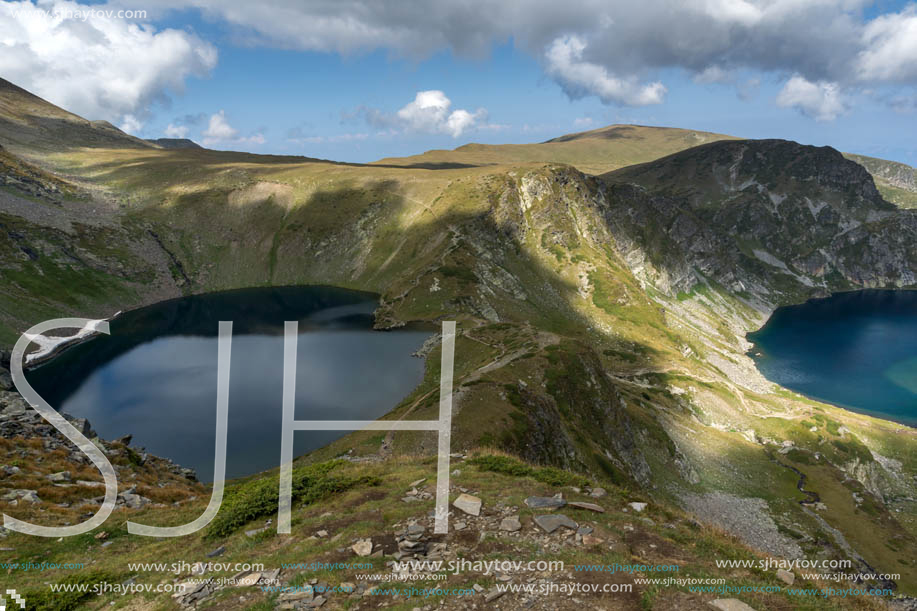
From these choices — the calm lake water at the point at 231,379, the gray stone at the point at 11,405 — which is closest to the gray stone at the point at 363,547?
the gray stone at the point at 11,405

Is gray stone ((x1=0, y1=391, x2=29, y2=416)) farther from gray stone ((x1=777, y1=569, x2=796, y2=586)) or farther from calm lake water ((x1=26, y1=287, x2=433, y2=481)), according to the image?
gray stone ((x1=777, y1=569, x2=796, y2=586))

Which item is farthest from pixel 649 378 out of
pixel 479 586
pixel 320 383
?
pixel 479 586

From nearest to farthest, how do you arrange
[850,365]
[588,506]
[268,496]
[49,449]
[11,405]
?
[588,506] < [268,496] < [49,449] < [11,405] < [850,365]

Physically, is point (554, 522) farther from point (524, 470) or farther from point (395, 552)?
point (395, 552)

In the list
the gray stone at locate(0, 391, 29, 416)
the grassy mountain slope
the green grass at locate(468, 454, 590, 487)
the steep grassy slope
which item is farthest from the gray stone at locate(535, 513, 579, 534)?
the gray stone at locate(0, 391, 29, 416)

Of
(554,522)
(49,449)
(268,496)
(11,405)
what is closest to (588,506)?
(554,522)

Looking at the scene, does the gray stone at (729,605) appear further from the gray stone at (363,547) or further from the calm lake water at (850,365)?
the calm lake water at (850,365)
